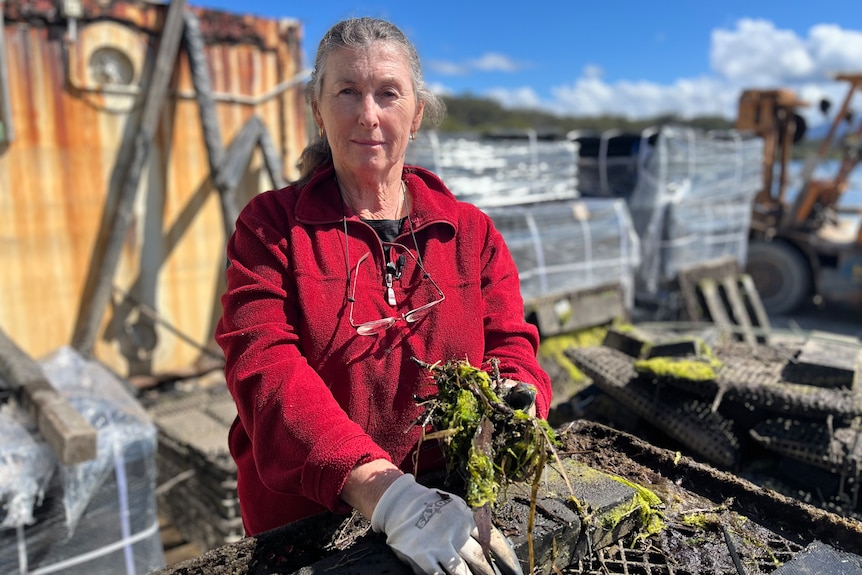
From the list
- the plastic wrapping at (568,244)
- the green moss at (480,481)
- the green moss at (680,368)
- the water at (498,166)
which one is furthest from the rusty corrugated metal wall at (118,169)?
the green moss at (480,481)

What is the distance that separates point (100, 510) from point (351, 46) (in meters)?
2.84

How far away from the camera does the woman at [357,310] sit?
1324mm

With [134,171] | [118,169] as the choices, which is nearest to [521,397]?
[134,171]

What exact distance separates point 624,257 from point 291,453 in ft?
17.5

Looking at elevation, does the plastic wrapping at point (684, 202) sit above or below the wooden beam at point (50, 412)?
above

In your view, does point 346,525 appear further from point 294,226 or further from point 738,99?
point 738,99

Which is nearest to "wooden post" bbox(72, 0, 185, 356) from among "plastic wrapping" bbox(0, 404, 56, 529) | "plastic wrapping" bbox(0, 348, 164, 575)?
"plastic wrapping" bbox(0, 348, 164, 575)

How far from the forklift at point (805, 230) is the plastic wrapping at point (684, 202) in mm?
2453

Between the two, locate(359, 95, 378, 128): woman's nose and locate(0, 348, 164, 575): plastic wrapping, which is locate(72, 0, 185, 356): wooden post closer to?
locate(0, 348, 164, 575): plastic wrapping

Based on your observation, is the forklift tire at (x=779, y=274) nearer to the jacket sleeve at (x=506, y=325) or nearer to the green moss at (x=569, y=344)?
the green moss at (x=569, y=344)

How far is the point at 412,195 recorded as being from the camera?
1742 mm

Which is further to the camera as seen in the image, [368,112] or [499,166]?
[499,166]

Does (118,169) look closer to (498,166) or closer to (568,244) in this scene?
(498,166)

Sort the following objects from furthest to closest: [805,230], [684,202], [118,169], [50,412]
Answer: [805,230] < [684,202] < [118,169] < [50,412]
